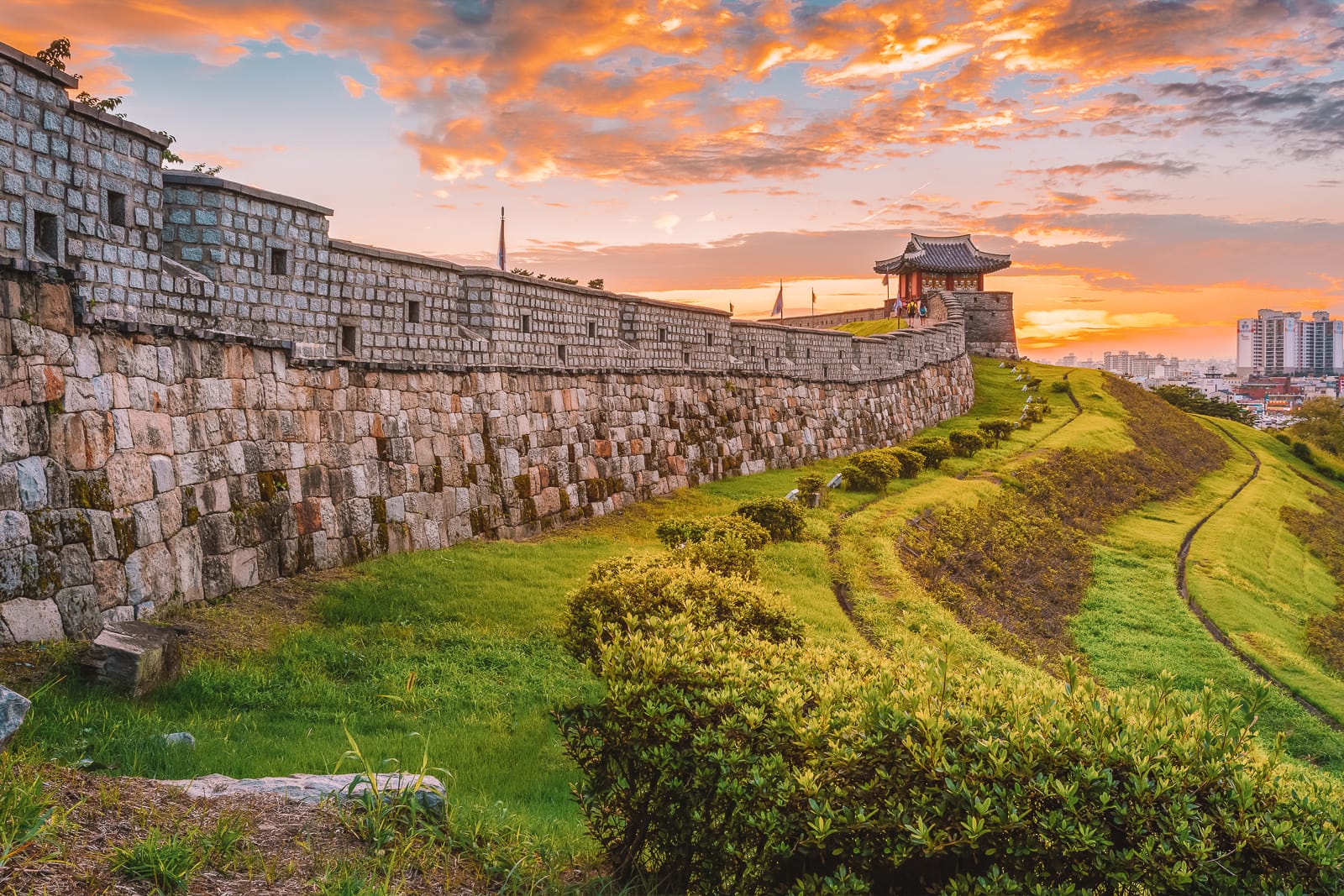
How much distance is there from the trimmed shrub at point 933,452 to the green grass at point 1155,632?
5.00 meters

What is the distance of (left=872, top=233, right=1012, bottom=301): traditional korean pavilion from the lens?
5884cm

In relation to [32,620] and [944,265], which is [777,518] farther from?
[944,265]

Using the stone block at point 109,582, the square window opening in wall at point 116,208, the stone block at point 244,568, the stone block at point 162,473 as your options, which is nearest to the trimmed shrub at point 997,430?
the stone block at point 244,568

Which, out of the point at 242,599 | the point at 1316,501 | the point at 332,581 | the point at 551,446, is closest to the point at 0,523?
the point at 242,599

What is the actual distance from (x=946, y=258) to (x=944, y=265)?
0.83 m

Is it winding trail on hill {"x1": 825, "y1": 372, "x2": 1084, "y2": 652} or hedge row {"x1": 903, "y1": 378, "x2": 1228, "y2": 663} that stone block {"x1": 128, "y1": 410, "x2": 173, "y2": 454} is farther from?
hedge row {"x1": 903, "y1": 378, "x2": 1228, "y2": 663}

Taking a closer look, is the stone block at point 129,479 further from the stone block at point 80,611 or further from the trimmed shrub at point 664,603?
the trimmed shrub at point 664,603

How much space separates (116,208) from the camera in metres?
9.28

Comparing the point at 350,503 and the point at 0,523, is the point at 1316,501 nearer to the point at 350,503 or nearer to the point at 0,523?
the point at 350,503

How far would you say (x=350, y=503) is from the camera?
40.3ft

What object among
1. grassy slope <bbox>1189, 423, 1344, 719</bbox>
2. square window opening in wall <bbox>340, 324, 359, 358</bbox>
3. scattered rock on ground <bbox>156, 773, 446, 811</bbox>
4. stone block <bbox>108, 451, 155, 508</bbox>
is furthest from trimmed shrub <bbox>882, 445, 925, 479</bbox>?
scattered rock on ground <bbox>156, 773, 446, 811</bbox>

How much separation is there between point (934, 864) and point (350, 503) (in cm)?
981

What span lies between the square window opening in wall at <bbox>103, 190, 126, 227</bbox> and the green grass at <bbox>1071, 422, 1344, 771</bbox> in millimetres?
12794

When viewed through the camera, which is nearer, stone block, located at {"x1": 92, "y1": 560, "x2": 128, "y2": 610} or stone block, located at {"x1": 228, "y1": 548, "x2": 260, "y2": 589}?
stone block, located at {"x1": 92, "y1": 560, "x2": 128, "y2": 610}
